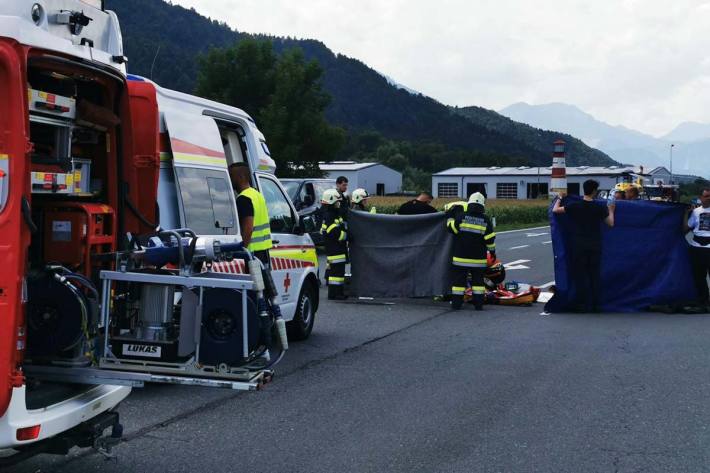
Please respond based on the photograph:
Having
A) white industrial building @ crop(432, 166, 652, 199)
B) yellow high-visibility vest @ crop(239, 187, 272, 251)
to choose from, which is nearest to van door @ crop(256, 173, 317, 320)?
yellow high-visibility vest @ crop(239, 187, 272, 251)

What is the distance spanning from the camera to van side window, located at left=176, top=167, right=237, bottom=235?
799 centimetres

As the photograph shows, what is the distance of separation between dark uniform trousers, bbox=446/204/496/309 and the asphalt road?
2034 millimetres

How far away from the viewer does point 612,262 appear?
13328 mm

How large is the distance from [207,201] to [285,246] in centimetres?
166

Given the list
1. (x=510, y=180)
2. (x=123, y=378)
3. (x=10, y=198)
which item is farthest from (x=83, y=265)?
(x=510, y=180)

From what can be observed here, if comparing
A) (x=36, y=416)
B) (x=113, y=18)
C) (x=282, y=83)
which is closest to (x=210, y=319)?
(x=36, y=416)

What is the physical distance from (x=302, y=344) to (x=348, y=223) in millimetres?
4357

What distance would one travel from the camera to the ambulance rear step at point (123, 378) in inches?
185

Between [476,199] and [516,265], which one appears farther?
[516,265]

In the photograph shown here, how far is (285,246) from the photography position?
9734 mm

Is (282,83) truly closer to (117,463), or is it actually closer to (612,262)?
(612,262)

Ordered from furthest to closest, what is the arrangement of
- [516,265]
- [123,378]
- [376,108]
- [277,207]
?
[376,108] < [516,265] < [277,207] < [123,378]

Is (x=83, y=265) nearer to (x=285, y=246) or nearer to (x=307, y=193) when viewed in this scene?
(x=285, y=246)

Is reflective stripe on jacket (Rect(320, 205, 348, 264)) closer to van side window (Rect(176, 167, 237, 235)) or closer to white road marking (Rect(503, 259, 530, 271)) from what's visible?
van side window (Rect(176, 167, 237, 235))
